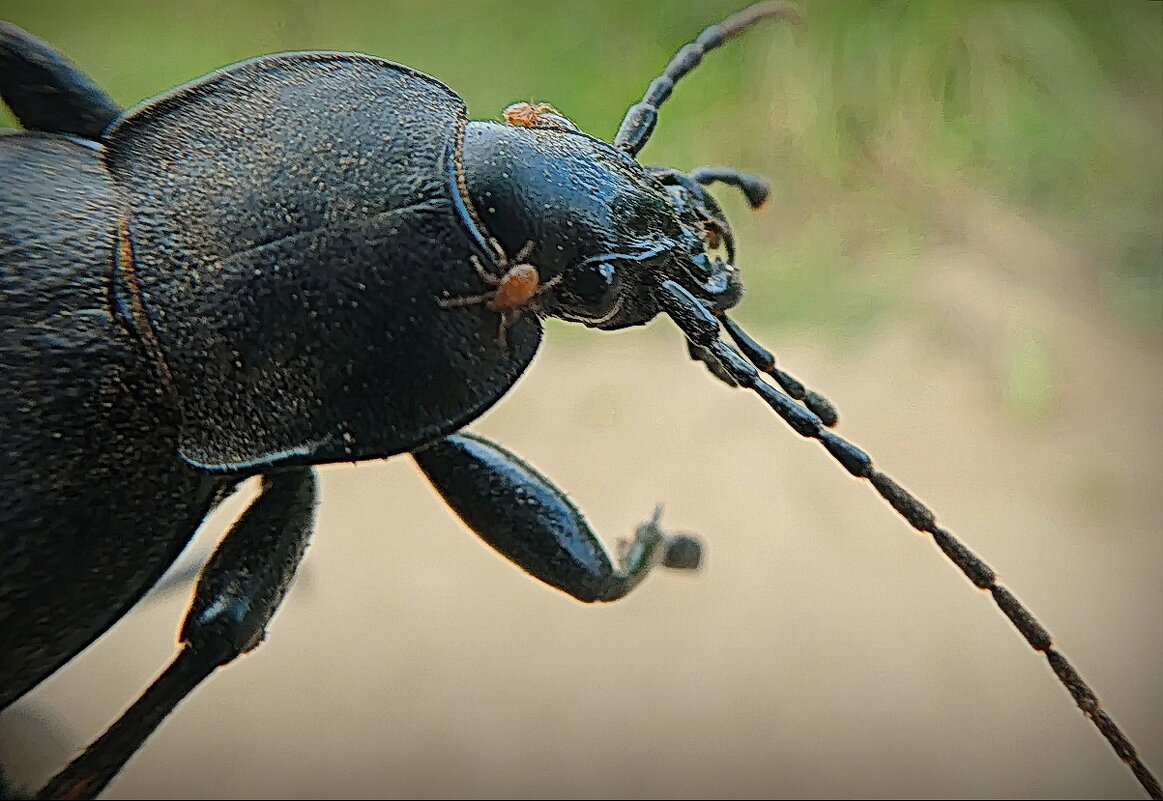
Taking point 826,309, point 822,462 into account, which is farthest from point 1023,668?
point 826,309

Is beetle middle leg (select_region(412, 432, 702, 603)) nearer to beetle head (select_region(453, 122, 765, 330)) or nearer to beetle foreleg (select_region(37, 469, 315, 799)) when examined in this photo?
beetle foreleg (select_region(37, 469, 315, 799))

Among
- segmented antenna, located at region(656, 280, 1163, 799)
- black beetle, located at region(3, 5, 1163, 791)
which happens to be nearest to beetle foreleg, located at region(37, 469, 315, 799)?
black beetle, located at region(3, 5, 1163, 791)

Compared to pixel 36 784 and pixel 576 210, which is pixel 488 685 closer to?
pixel 36 784

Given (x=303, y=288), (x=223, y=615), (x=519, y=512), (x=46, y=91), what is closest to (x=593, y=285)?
(x=303, y=288)

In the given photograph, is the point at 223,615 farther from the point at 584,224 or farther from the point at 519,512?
the point at 584,224

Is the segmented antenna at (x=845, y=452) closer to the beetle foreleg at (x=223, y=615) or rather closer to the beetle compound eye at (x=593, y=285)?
the beetle compound eye at (x=593, y=285)

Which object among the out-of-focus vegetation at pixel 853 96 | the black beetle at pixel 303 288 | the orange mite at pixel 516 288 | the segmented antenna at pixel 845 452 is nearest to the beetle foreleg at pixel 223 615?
the black beetle at pixel 303 288
